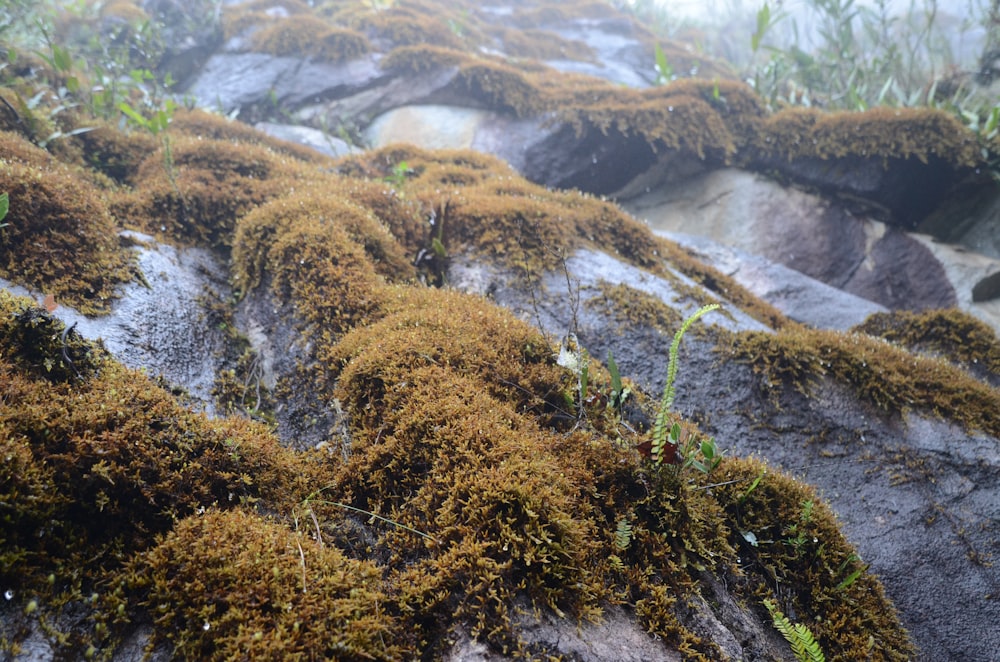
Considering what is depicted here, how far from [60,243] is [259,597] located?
10.7ft

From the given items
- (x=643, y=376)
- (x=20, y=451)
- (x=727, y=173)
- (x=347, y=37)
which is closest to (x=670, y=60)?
(x=727, y=173)

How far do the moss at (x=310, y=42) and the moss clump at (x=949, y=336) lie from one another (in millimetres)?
11356

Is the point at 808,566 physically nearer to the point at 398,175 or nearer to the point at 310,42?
the point at 398,175

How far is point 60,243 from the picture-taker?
383cm

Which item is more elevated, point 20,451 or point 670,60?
point 670,60

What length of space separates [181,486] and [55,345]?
3.58ft

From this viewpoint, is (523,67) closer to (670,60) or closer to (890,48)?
(670,60)

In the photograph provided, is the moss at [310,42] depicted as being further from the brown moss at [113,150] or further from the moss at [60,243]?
the moss at [60,243]

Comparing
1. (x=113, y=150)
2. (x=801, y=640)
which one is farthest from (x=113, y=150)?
(x=801, y=640)

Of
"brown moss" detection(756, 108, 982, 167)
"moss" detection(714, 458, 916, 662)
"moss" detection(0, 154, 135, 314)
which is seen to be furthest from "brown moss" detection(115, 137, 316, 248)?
"brown moss" detection(756, 108, 982, 167)

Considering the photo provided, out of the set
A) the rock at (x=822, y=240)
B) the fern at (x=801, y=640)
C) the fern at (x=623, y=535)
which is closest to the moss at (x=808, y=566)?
the fern at (x=801, y=640)

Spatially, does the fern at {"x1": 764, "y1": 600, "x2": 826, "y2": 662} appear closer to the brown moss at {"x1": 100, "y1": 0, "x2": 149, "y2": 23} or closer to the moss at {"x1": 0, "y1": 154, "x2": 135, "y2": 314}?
the moss at {"x1": 0, "y1": 154, "x2": 135, "y2": 314}

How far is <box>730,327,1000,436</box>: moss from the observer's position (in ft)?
14.0

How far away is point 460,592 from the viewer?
230 cm
